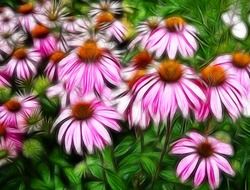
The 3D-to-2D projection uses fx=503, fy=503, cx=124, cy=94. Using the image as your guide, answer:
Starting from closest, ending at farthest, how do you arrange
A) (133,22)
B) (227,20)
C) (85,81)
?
(85,81) < (227,20) < (133,22)

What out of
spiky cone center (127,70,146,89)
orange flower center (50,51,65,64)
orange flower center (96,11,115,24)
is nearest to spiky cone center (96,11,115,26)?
orange flower center (96,11,115,24)

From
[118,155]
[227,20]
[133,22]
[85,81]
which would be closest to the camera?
[85,81]

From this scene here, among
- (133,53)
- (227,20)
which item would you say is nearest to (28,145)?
(133,53)

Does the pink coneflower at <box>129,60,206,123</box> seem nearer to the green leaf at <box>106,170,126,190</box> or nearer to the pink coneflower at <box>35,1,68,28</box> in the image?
the green leaf at <box>106,170,126,190</box>

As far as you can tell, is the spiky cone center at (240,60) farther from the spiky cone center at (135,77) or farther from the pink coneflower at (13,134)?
the pink coneflower at (13,134)

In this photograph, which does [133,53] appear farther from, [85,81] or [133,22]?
[133,22]

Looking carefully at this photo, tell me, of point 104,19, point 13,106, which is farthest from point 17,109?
point 104,19

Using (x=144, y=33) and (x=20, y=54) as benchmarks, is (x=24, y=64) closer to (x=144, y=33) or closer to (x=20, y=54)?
(x=20, y=54)
